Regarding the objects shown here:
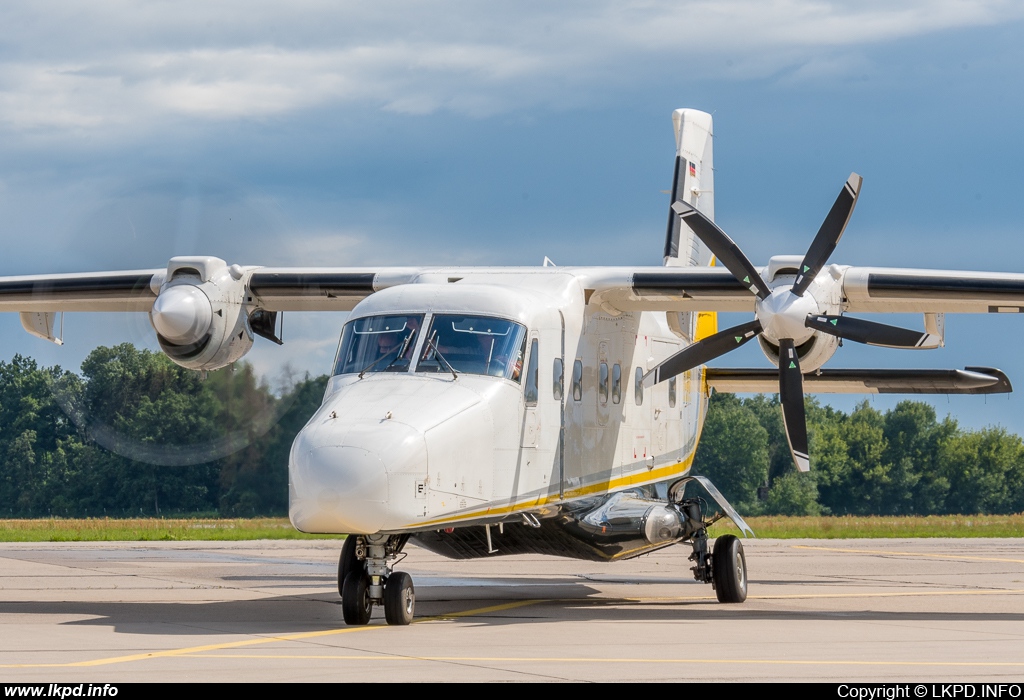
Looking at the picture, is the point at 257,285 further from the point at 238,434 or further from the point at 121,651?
the point at 121,651

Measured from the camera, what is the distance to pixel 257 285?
17078mm

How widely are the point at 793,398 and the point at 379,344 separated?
15.9 feet

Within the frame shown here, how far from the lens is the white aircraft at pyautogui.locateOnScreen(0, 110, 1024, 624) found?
38.5 ft

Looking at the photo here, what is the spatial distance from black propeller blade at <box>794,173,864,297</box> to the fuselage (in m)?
2.66

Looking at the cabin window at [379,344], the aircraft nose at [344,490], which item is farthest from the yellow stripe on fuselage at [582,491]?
the cabin window at [379,344]

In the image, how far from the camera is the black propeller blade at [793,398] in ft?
46.9

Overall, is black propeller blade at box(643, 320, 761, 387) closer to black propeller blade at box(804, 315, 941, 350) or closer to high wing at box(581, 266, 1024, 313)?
high wing at box(581, 266, 1024, 313)

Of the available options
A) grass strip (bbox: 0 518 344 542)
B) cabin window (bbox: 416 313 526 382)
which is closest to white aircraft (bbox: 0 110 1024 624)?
cabin window (bbox: 416 313 526 382)

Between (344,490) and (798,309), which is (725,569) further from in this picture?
(344,490)

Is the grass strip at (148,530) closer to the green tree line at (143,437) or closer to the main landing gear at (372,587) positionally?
the green tree line at (143,437)

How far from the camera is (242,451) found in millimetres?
34250

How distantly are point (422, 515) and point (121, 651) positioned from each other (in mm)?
2951

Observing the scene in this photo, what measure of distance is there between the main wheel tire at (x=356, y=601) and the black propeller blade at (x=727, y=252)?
5.67 m

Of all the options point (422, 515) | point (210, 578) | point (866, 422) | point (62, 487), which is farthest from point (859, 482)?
point (422, 515)
